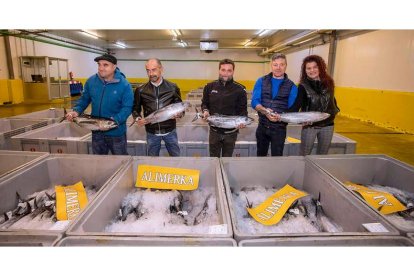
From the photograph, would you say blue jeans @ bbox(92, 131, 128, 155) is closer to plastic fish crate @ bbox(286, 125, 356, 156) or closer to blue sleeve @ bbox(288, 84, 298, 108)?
blue sleeve @ bbox(288, 84, 298, 108)

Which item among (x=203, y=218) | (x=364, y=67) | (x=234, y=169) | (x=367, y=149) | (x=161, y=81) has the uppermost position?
(x=364, y=67)

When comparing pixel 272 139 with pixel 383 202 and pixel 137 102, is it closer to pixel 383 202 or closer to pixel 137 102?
pixel 383 202

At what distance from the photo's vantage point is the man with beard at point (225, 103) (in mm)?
3114

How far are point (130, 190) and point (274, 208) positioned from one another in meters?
1.15

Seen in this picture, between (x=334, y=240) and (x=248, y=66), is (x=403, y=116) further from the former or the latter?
(x=248, y=66)

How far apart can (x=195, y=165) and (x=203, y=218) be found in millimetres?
517

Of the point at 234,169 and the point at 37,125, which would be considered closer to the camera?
the point at 234,169

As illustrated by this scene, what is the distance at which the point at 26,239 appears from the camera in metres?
1.12

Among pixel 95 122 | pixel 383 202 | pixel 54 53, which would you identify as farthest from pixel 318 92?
pixel 54 53

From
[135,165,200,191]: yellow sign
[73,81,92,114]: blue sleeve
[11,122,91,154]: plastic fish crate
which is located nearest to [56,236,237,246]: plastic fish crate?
[135,165,200,191]: yellow sign

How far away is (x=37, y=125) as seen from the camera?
4570 mm

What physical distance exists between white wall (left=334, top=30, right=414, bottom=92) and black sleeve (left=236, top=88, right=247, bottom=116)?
538 centimetres

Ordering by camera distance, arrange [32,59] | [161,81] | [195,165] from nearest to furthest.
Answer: [195,165]
[161,81]
[32,59]

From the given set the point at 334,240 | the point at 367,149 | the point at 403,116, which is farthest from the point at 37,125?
the point at 403,116
